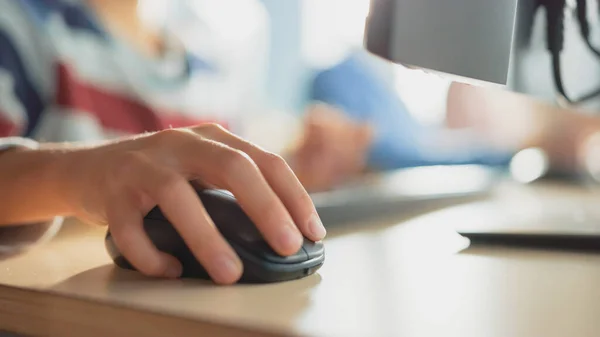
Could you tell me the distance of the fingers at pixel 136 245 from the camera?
0.40 meters

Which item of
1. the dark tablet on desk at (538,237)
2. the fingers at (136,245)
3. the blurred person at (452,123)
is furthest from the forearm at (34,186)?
the blurred person at (452,123)

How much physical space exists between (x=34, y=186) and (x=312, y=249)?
0.26 m

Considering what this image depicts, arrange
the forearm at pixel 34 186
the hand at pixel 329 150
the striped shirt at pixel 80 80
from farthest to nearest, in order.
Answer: the hand at pixel 329 150, the striped shirt at pixel 80 80, the forearm at pixel 34 186

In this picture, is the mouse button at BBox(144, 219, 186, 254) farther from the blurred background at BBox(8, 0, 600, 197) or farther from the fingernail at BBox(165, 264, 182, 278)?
the blurred background at BBox(8, 0, 600, 197)

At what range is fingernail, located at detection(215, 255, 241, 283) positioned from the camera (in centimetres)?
38

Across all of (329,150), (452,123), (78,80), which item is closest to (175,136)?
(78,80)

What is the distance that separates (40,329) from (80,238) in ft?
0.69

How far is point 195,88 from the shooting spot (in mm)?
1063

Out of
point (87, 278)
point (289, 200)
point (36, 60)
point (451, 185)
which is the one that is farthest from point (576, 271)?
point (36, 60)

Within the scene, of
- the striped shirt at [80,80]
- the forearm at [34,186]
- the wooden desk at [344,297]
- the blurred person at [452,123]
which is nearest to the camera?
the wooden desk at [344,297]

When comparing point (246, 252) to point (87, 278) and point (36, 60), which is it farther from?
point (36, 60)

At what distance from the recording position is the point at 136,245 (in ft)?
1.32

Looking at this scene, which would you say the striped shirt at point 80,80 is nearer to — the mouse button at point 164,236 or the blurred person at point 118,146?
the blurred person at point 118,146

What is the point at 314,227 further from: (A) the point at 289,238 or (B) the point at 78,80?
(B) the point at 78,80
